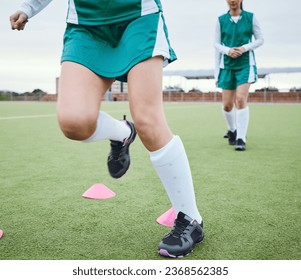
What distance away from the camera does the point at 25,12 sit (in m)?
2.26

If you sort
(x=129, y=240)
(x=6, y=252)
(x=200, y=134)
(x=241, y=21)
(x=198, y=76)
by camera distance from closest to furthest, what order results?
1. (x=6, y=252)
2. (x=129, y=240)
3. (x=241, y=21)
4. (x=200, y=134)
5. (x=198, y=76)

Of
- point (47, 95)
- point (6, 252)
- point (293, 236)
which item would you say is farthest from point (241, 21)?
point (47, 95)

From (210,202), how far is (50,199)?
108 cm

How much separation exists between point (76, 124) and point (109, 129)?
0.44 meters

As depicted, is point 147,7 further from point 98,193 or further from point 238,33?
point 238,33

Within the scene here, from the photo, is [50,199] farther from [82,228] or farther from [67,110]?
[67,110]

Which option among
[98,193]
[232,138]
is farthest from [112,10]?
[232,138]

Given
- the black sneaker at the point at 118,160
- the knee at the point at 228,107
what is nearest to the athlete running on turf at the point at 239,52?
the knee at the point at 228,107

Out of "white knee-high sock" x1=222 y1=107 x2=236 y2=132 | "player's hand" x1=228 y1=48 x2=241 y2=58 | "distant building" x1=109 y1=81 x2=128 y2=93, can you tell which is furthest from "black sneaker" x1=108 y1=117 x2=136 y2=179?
"white knee-high sock" x1=222 y1=107 x2=236 y2=132

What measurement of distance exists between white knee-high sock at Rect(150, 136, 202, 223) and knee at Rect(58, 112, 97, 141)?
0.34 m

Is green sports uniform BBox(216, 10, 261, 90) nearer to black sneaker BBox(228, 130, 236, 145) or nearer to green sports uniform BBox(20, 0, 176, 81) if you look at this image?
black sneaker BBox(228, 130, 236, 145)

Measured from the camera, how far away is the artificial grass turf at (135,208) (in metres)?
2.04

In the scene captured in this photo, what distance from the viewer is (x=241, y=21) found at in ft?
18.7

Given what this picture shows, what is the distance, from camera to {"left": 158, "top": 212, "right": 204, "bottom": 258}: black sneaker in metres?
1.97
